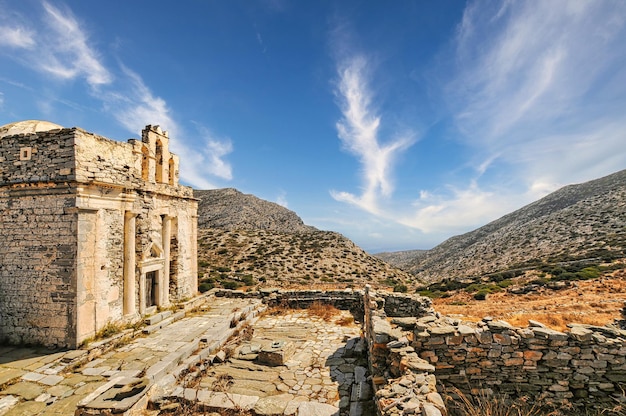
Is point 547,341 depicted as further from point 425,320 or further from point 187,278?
point 187,278

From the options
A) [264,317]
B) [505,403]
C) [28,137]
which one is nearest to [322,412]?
[505,403]

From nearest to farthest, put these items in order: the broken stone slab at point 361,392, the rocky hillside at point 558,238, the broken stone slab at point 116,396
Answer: the broken stone slab at point 116,396, the broken stone slab at point 361,392, the rocky hillside at point 558,238

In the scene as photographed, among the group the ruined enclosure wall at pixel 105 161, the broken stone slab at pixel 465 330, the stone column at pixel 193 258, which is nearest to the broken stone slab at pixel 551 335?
the broken stone slab at pixel 465 330

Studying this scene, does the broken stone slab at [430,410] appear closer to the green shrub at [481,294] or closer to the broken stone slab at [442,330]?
the broken stone slab at [442,330]

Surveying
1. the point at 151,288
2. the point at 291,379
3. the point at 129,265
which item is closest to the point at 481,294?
the point at 291,379

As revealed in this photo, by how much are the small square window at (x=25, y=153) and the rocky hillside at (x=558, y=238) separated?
36.2m

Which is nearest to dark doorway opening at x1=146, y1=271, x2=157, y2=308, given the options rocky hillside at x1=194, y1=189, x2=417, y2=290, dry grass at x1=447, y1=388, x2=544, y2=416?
rocky hillside at x1=194, y1=189, x2=417, y2=290

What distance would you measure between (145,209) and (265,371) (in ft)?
25.4

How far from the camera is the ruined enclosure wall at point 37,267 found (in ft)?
29.7

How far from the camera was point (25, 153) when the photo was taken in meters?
9.56

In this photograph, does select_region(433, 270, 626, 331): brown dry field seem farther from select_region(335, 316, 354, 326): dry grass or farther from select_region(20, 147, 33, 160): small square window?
select_region(20, 147, 33, 160): small square window

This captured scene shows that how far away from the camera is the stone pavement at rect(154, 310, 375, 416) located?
627cm

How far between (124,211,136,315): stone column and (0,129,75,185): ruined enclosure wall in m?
2.41

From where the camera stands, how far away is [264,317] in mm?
13586
